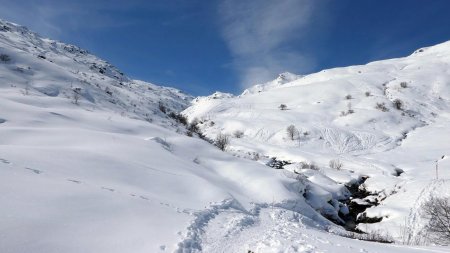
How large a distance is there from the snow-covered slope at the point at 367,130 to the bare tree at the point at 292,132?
9.8 inches

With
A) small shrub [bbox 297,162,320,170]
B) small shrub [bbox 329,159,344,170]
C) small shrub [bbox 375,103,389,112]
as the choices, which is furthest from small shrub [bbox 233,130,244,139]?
small shrub [bbox 375,103,389,112]

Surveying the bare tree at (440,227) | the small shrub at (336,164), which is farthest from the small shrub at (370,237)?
the small shrub at (336,164)

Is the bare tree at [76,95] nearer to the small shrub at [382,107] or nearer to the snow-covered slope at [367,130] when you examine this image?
the snow-covered slope at [367,130]

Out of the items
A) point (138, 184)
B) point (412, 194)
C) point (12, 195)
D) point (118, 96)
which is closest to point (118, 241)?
point (12, 195)

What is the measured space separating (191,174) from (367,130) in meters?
31.8

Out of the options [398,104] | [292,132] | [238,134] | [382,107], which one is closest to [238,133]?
[238,134]

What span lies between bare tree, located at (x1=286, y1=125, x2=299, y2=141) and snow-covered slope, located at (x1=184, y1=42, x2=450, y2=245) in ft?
0.82

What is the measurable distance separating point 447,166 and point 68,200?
27873mm

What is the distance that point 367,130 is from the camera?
40625mm

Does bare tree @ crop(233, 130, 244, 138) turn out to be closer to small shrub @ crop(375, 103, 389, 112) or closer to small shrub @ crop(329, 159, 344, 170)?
small shrub @ crop(329, 159, 344, 170)

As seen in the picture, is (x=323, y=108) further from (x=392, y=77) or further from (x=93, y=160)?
(x=93, y=160)

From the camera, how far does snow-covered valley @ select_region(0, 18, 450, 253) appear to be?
22.4ft

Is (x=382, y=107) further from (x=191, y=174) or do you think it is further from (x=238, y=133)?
(x=191, y=174)

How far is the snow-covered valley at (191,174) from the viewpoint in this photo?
22.4 ft
